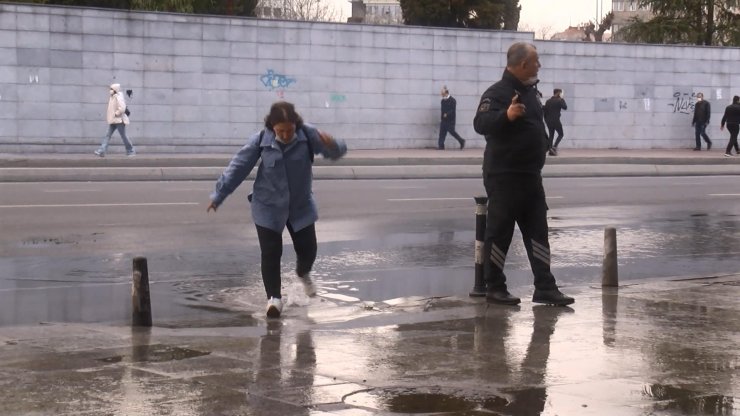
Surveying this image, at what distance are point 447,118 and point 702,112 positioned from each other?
7520 mm

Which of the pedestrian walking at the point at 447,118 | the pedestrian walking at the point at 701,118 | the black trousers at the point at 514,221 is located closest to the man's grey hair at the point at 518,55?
the black trousers at the point at 514,221

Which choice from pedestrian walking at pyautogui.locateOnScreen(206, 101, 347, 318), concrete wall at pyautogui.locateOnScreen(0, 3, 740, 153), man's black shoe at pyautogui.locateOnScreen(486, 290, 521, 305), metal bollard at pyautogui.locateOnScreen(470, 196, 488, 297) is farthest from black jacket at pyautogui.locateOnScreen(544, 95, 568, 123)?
pedestrian walking at pyautogui.locateOnScreen(206, 101, 347, 318)

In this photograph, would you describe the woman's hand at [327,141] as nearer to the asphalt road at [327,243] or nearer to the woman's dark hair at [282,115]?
the woman's dark hair at [282,115]

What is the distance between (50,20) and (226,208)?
44.6 feet

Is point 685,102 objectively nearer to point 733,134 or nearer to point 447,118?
point 733,134

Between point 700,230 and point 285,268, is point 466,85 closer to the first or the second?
point 700,230

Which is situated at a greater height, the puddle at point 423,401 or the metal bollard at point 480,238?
the metal bollard at point 480,238

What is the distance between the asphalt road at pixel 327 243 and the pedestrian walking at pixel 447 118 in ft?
35.9

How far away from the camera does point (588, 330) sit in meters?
7.82

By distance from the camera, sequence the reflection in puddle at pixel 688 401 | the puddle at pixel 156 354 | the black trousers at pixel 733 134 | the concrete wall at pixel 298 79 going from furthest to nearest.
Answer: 1. the black trousers at pixel 733 134
2. the concrete wall at pixel 298 79
3. the puddle at pixel 156 354
4. the reflection in puddle at pixel 688 401

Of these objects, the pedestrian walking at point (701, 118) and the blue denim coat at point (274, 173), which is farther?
the pedestrian walking at point (701, 118)

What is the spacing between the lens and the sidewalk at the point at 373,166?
74.9 feet

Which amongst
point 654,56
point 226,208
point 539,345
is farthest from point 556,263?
point 654,56

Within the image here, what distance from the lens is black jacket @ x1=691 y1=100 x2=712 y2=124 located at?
111ft
